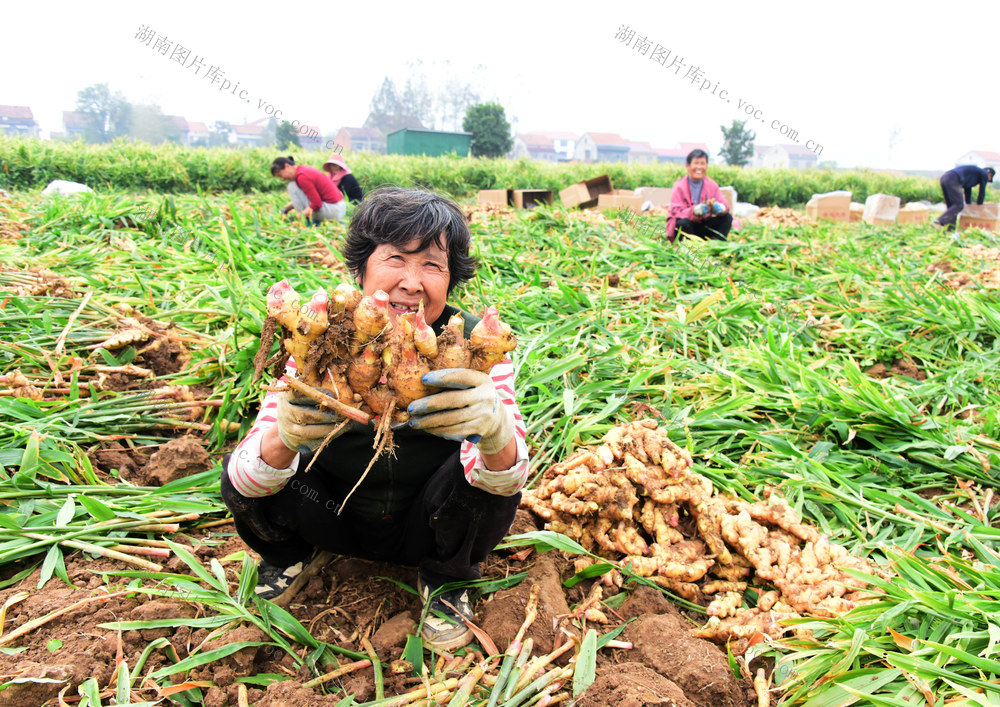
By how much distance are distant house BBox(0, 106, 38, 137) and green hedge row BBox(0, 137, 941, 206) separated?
2.25 feet

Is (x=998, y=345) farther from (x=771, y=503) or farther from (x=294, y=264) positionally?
(x=294, y=264)

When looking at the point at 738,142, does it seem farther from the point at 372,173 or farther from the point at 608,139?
the point at 608,139

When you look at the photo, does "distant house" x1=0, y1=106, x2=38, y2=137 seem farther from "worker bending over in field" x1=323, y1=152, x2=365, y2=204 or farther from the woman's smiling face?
the woman's smiling face

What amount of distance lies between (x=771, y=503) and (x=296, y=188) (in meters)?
6.18

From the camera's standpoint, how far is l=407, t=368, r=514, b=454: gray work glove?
45.4 inches

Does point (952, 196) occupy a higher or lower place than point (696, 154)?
lower

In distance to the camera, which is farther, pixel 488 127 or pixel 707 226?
pixel 488 127

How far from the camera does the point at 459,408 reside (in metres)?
1.17

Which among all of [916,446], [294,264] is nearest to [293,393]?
[916,446]

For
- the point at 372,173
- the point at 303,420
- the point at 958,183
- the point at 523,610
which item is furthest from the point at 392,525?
the point at 372,173

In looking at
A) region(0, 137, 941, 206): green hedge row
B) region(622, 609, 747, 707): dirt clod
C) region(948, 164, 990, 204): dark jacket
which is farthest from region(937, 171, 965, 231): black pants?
region(622, 609, 747, 707): dirt clod

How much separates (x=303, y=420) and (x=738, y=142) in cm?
3881

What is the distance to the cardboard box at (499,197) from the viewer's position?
859cm

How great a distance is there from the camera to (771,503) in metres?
1.85
